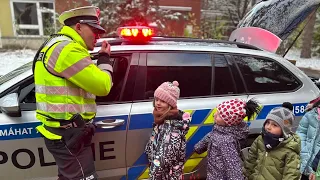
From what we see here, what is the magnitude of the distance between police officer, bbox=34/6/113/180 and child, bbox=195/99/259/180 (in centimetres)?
95

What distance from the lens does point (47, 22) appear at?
14.6m

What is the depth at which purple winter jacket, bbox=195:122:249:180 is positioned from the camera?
2.26m

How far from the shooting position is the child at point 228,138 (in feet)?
7.41

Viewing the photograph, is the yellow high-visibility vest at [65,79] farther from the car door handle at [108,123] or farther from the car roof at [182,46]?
the car roof at [182,46]

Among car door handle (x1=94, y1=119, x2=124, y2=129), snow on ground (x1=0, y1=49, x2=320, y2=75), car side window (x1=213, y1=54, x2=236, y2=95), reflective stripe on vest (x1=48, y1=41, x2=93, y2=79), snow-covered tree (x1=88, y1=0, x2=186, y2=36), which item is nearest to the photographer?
reflective stripe on vest (x1=48, y1=41, x2=93, y2=79)

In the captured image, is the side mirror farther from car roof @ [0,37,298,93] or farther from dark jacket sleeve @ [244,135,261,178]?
dark jacket sleeve @ [244,135,261,178]

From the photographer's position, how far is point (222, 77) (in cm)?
279

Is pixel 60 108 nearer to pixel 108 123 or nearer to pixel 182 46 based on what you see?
pixel 108 123

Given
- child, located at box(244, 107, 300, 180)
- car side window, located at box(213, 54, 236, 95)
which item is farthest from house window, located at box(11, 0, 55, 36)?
child, located at box(244, 107, 300, 180)

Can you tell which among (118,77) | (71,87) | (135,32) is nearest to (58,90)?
(71,87)

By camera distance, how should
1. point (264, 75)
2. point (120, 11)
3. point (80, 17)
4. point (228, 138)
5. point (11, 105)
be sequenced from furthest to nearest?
point (120, 11), point (264, 75), point (228, 138), point (11, 105), point (80, 17)

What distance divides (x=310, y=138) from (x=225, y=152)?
30.6 inches

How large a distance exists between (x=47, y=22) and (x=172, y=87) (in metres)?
14.1

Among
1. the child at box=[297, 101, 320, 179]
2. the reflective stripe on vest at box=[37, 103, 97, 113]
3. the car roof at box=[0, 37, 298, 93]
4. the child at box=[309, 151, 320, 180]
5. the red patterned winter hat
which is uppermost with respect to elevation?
the car roof at box=[0, 37, 298, 93]
